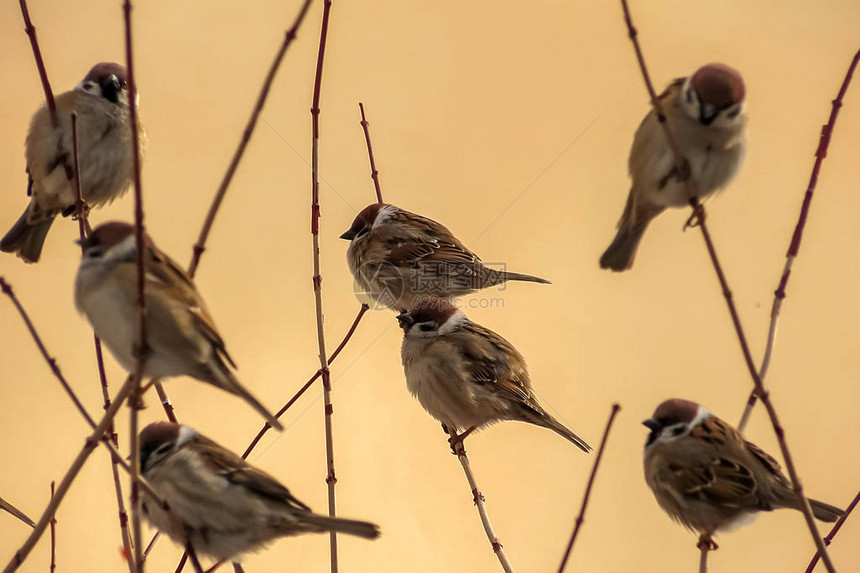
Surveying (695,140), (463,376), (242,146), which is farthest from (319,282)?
(463,376)

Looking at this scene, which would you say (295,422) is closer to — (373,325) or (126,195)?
(373,325)

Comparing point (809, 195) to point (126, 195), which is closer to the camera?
point (809, 195)

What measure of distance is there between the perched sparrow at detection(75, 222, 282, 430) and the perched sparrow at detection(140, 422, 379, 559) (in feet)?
1.13

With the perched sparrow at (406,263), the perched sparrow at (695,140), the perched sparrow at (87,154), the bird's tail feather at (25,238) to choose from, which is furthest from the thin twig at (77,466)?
the perched sparrow at (406,263)

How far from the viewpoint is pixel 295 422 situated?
4.24m

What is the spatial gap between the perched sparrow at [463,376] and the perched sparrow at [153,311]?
1800 mm

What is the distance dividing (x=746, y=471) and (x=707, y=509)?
16cm

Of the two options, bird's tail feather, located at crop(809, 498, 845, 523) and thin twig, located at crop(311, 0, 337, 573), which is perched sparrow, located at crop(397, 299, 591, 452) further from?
thin twig, located at crop(311, 0, 337, 573)

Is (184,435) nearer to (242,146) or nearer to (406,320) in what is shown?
(242,146)

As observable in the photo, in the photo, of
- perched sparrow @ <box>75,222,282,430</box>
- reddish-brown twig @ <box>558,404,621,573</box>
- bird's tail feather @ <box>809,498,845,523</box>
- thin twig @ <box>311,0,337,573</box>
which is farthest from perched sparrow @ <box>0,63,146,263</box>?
bird's tail feather @ <box>809,498,845,523</box>

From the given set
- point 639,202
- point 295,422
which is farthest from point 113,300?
point 295,422

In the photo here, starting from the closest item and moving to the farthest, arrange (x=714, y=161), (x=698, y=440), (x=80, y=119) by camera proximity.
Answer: (x=714, y=161) → (x=698, y=440) → (x=80, y=119)

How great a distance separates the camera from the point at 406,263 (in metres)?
3.93

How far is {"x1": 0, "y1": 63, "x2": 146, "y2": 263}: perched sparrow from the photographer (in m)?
3.12
